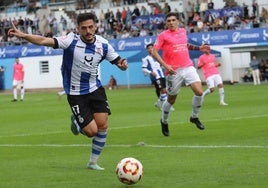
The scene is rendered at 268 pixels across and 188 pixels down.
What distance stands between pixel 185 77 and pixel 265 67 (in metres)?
37.5

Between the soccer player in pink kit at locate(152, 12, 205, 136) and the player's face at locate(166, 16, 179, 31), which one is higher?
the player's face at locate(166, 16, 179, 31)

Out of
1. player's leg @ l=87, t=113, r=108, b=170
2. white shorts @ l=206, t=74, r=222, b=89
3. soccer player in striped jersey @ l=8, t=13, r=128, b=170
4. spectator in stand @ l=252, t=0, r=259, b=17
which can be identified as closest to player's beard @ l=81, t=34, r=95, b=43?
soccer player in striped jersey @ l=8, t=13, r=128, b=170

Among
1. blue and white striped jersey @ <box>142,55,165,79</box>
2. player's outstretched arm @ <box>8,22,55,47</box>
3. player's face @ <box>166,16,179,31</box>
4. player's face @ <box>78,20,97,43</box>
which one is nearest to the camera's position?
player's outstretched arm @ <box>8,22,55,47</box>

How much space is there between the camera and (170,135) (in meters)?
18.5

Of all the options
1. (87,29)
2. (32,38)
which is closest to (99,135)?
(87,29)

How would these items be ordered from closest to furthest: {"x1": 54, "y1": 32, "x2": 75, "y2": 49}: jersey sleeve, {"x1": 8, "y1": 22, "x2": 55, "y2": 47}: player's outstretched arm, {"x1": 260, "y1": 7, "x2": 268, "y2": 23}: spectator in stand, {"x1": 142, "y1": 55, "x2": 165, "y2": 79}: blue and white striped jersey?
{"x1": 8, "y1": 22, "x2": 55, "y2": 47}: player's outstretched arm → {"x1": 54, "y1": 32, "x2": 75, "y2": 49}: jersey sleeve → {"x1": 142, "y1": 55, "x2": 165, "y2": 79}: blue and white striped jersey → {"x1": 260, "y1": 7, "x2": 268, "y2": 23}: spectator in stand

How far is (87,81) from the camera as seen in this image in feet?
42.6

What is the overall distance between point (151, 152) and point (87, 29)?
334 cm

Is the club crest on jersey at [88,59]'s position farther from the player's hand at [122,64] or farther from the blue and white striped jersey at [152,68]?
the blue and white striped jersey at [152,68]

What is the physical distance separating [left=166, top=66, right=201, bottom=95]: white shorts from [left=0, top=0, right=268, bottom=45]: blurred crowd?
38.2m

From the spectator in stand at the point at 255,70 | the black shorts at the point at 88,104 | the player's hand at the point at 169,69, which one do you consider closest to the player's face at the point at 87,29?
the black shorts at the point at 88,104

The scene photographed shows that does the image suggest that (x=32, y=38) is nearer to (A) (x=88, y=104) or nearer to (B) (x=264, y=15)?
(A) (x=88, y=104)

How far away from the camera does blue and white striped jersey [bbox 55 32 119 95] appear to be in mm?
12750

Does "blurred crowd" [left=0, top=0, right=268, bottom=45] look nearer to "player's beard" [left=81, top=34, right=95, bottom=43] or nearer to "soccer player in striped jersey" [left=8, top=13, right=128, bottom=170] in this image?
"soccer player in striped jersey" [left=8, top=13, right=128, bottom=170]
